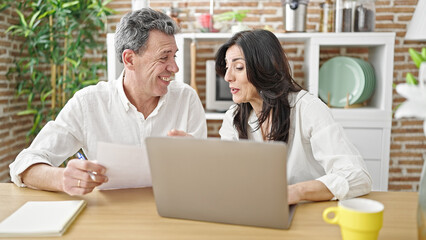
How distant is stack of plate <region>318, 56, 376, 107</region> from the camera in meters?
3.22

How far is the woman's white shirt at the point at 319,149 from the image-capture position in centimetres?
127

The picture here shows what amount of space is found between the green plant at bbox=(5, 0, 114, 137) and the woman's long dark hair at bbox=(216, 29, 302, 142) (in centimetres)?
215

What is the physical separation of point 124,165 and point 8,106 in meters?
2.70

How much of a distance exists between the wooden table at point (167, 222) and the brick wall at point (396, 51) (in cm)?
243

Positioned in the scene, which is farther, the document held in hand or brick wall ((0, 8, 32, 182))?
brick wall ((0, 8, 32, 182))

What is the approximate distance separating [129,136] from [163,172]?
0.85 meters

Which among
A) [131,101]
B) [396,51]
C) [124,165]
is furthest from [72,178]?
Answer: [396,51]

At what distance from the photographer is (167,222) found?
42.3 inches

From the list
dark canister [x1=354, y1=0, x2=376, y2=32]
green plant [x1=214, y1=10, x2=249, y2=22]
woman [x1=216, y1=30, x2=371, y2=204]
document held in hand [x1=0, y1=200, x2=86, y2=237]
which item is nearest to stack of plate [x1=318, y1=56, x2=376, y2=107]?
dark canister [x1=354, y1=0, x2=376, y2=32]

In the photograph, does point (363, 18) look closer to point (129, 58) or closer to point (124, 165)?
point (129, 58)

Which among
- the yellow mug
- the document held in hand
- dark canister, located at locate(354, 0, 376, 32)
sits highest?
dark canister, located at locate(354, 0, 376, 32)

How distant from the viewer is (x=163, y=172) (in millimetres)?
1018

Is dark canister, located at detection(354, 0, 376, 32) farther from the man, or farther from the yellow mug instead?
the yellow mug

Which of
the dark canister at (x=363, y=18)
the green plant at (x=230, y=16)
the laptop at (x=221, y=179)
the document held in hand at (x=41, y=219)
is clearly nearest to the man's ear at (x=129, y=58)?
the document held in hand at (x=41, y=219)
